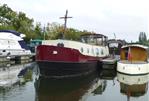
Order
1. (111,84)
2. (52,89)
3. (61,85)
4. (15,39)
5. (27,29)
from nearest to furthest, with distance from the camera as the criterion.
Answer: (52,89)
(61,85)
(111,84)
(15,39)
(27,29)

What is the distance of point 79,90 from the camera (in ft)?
65.4

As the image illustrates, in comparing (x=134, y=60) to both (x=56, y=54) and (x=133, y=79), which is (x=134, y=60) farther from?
(x=56, y=54)

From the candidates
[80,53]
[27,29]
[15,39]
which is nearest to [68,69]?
[80,53]

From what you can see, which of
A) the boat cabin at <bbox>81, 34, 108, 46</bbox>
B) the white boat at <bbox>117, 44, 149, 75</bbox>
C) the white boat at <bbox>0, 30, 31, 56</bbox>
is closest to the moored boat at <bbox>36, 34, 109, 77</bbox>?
the white boat at <bbox>117, 44, 149, 75</bbox>

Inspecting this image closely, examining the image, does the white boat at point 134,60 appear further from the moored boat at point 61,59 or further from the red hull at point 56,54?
the red hull at point 56,54

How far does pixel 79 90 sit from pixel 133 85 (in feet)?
13.3

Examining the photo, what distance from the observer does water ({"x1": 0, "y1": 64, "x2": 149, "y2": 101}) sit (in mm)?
17575

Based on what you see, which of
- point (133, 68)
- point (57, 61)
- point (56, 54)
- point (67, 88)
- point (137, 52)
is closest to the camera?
point (67, 88)

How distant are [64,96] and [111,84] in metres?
6.24

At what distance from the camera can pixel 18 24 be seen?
217 ft

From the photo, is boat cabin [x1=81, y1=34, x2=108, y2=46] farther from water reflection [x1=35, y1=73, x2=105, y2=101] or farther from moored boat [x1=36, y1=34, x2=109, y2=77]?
water reflection [x1=35, y1=73, x2=105, y2=101]

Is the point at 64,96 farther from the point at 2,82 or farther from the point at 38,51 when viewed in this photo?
A: the point at 38,51

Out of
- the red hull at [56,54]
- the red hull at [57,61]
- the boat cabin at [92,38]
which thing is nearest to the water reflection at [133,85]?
the red hull at [57,61]

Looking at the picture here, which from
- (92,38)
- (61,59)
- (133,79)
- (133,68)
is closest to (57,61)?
(61,59)
